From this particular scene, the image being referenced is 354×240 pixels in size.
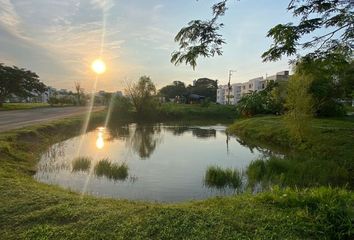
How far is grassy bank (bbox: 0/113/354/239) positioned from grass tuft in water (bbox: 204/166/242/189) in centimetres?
381

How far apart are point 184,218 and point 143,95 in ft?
136

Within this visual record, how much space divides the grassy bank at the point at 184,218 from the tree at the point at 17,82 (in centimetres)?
4187

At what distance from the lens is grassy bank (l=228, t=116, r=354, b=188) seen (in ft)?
35.4

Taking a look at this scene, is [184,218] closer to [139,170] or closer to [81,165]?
[139,170]

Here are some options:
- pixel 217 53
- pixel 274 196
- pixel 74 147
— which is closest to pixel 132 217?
pixel 274 196

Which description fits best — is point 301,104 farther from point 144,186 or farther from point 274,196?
point 274,196

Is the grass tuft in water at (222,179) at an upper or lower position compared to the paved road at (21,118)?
lower

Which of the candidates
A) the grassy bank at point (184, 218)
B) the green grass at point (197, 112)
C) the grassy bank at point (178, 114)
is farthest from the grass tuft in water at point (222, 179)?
the green grass at point (197, 112)

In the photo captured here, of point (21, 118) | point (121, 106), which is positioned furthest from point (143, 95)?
point (21, 118)

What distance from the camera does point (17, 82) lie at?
44.7 metres

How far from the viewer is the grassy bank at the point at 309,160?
35.4 feet

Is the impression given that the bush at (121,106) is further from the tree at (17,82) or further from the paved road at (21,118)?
the tree at (17,82)

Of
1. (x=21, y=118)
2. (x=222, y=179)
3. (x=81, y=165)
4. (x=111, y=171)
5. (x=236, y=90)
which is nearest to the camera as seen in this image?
(x=222, y=179)

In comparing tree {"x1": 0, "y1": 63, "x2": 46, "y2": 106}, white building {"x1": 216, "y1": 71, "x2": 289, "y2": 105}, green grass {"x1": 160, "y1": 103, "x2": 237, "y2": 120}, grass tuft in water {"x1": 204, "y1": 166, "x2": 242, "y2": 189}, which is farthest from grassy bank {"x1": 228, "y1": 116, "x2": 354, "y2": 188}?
white building {"x1": 216, "y1": 71, "x2": 289, "y2": 105}
